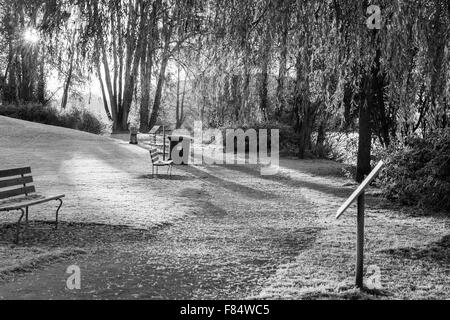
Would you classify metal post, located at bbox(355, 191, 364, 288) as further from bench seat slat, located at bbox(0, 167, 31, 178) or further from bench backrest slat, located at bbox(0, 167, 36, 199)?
bench seat slat, located at bbox(0, 167, 31, 178)

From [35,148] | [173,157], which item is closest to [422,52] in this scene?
[173,157]

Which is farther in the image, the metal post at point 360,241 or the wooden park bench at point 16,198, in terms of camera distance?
the wooden park bench at point 16,198

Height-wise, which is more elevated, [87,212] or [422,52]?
[422,52]

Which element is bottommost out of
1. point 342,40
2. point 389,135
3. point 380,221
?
point 380,221

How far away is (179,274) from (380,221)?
5.16 metres

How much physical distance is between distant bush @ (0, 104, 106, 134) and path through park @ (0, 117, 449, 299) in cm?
1897

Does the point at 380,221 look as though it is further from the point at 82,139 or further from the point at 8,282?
the point at 82,139

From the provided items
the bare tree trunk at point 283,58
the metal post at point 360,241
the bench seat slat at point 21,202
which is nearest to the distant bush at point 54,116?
the bench seat slat at point 21,202

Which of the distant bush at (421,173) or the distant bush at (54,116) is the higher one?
the distant bush at (54,116)

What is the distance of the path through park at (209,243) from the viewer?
18.0ft

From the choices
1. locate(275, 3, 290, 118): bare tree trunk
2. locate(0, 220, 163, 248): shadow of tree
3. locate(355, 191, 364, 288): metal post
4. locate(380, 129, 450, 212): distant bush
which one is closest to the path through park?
locate(0, 220, 163, 248): shadow of tree

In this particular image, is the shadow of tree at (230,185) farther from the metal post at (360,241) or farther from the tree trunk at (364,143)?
the metal post at (360,241)

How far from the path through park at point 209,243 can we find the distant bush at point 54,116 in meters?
19.0
